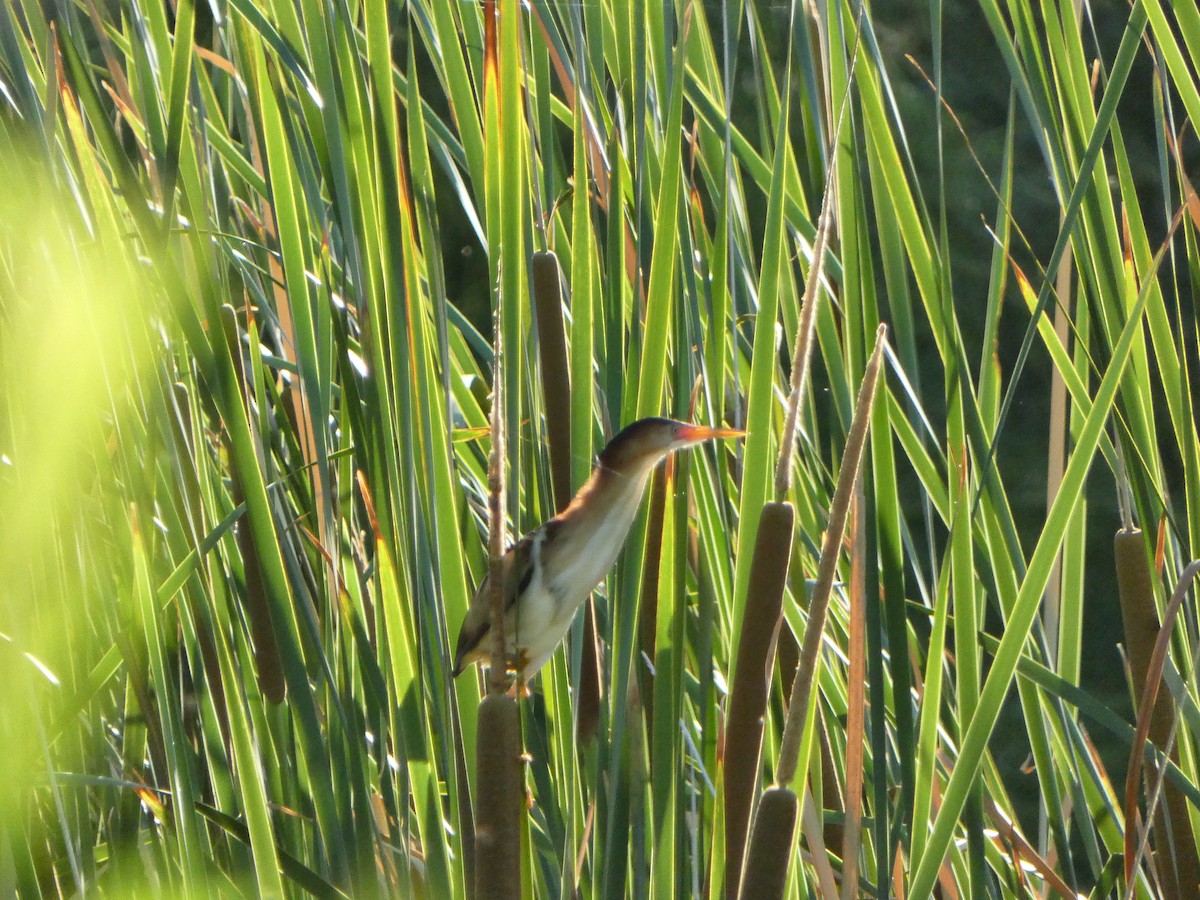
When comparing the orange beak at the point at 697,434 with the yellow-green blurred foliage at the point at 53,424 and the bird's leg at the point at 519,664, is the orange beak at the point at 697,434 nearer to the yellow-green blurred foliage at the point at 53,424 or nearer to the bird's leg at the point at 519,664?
the bird's leg at the point at 519,664

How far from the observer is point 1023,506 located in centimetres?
265

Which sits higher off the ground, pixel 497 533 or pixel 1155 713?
pixel 497 533

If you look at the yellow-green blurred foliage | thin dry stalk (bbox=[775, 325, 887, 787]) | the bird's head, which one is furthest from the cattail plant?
the yellow-green blurred foliage

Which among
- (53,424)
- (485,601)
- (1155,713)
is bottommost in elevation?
(1155,713)

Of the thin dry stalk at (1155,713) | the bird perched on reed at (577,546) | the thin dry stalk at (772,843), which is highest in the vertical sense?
the bird perched on reed at (577,546)

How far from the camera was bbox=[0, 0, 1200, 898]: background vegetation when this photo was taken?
1.57ft

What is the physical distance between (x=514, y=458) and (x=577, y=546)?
0.16ft

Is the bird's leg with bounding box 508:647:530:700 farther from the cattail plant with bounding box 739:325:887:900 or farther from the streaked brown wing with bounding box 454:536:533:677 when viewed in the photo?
the cattail plant with bounding box 739:325:887:900

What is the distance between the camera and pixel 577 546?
542 mm

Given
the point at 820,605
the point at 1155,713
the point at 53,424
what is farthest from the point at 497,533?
the point at 1155,713

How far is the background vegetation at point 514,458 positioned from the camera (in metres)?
0.48

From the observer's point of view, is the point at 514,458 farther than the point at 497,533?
Yes

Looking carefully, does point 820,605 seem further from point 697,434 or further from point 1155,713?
point 1155,713

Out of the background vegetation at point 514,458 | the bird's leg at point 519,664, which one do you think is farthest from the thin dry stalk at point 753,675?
the bird's leg at point 519,664
